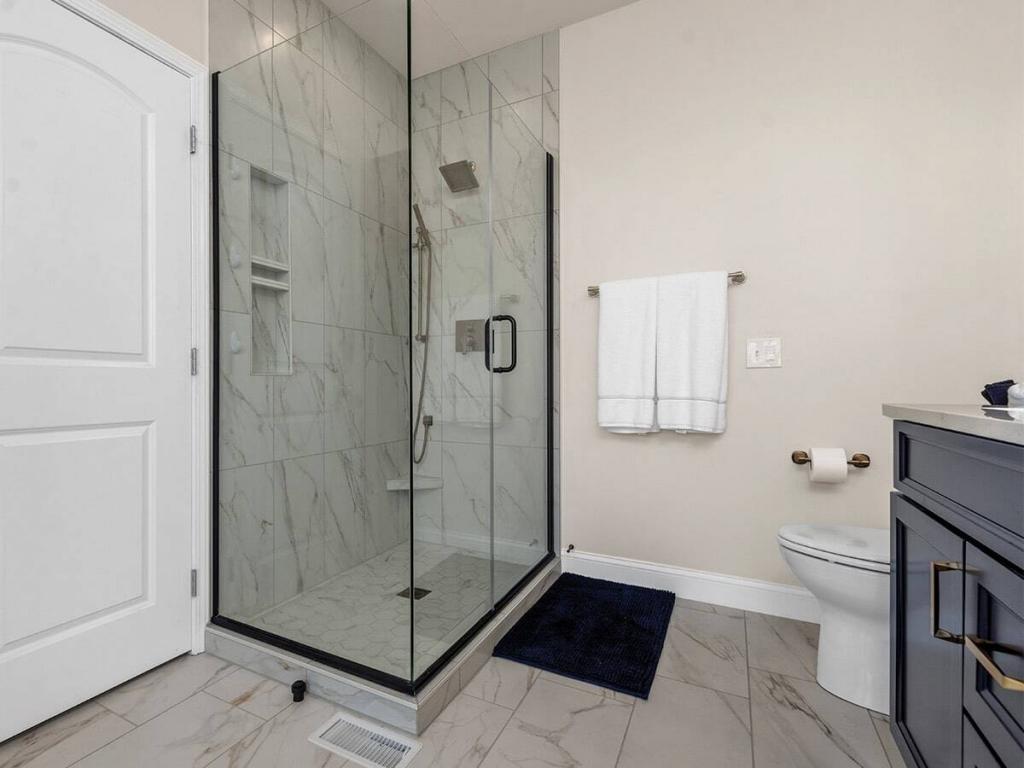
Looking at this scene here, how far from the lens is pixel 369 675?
1.41 m

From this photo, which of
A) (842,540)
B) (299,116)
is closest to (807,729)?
(842,540)

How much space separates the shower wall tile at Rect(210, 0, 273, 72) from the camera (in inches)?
68.9

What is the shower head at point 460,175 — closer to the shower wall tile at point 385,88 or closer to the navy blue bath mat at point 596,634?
the shower wall tile at point 385,88

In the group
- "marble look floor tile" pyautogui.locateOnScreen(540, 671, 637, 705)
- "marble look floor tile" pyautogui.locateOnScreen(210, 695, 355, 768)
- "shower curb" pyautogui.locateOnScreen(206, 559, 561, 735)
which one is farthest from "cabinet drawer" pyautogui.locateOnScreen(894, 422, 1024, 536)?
"marble look floor tile" pyautogui.locateOnScreen(210, 695, 355, 768)

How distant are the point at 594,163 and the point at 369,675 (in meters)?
2.27

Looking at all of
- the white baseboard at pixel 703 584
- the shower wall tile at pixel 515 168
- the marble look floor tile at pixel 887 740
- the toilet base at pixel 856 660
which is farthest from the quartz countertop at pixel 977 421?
the shower wall tile at pixel 515 168

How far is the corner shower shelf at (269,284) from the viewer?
5.49 feet

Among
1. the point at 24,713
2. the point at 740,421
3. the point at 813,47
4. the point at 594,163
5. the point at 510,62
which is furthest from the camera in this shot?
the point at 510,62

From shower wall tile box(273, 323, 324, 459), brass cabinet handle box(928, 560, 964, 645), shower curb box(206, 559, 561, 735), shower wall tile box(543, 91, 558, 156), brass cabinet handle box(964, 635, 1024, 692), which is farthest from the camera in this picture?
shower wall tile box(543, 91, 558, 156)

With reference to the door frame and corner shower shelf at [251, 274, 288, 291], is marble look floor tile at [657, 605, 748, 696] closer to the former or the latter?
the door frame

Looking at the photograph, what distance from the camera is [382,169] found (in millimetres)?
1473

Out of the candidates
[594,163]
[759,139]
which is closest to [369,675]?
[594,163]

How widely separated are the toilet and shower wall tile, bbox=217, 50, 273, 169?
7.07 feet

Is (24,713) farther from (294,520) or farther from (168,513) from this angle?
(294,520)
